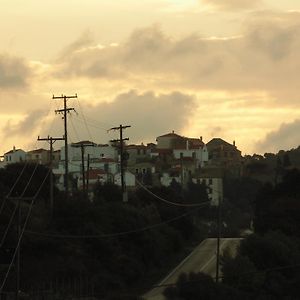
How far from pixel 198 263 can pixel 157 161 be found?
98113mm

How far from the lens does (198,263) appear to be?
180ft

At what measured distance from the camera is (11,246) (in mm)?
46875

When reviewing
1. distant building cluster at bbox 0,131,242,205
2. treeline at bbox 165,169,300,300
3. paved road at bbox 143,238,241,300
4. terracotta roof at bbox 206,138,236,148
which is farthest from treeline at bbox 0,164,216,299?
terracotta roof at bbox 206,138,236,148

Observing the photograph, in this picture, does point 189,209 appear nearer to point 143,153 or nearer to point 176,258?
point 176,258

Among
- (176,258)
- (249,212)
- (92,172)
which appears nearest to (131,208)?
(176,258)

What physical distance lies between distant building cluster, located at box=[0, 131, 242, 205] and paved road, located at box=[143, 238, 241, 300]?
4693 cm

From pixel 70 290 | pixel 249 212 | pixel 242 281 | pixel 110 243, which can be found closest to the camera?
pixel 70 290

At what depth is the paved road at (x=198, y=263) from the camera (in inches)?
1853

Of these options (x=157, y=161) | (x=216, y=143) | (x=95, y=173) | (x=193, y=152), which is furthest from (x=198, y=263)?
(x=216, y=143)

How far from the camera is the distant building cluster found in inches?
4961

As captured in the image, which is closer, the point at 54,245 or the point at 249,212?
the point at 54,245

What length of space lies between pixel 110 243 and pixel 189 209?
25.6 m

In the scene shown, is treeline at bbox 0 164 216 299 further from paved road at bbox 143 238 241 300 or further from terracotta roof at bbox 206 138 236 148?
terracotta roof at bbox 206 138 236 148

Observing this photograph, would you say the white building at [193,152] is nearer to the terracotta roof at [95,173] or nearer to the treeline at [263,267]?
the terracotta roof at [95,173]
